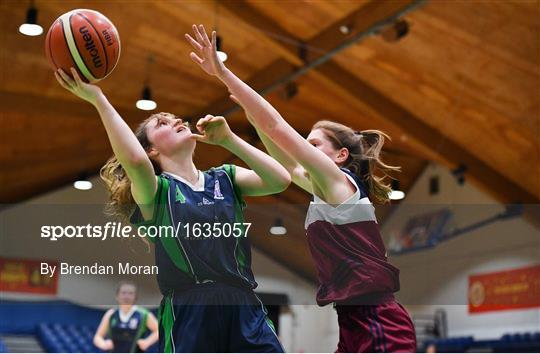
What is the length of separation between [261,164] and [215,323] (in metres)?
0.69

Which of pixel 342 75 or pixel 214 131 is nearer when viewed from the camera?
pixel 214 131

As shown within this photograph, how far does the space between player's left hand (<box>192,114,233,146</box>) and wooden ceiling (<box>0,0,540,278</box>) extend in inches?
252

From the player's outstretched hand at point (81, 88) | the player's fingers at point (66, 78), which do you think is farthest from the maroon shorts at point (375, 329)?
the player's fingers at point (66, 78)

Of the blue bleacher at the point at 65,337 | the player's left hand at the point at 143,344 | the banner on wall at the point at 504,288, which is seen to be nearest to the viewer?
the player's left hand at the point at 143,344

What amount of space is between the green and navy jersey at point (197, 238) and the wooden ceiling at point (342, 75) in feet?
21.1

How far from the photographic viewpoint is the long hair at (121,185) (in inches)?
133

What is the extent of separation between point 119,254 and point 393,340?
4.32 ft

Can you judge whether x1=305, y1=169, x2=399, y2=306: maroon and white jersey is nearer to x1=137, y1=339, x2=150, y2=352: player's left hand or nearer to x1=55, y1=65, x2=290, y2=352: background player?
x1=55, y1=65, x2=290, y2=352: background player

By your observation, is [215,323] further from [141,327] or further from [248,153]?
[141,327]

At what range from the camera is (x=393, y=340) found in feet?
10.1

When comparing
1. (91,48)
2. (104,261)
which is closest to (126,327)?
(104,261)

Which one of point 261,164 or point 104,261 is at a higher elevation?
point 261,164

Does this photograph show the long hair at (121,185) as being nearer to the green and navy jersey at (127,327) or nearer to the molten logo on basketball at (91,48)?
the molten logo on basketball at (91,48)

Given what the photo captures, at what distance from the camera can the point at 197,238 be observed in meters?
3.19
